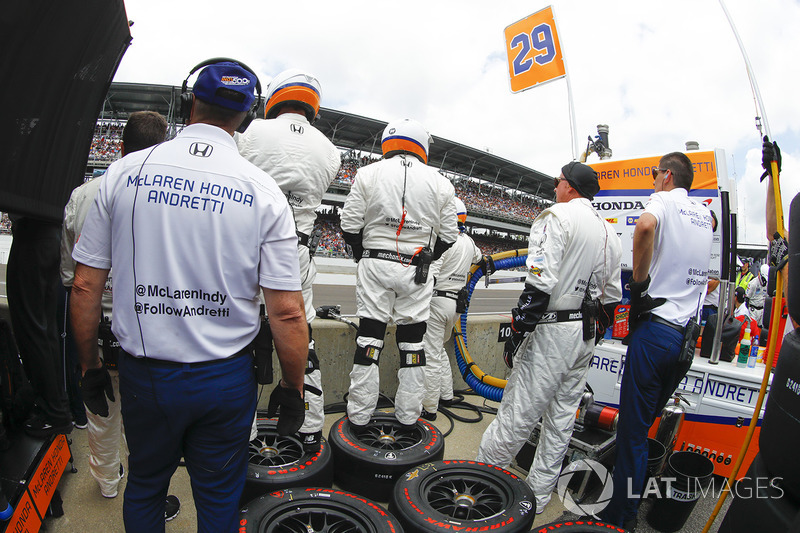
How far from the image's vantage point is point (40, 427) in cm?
228

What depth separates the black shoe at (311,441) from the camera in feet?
8.71

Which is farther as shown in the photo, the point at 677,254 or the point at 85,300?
the point at 677,254

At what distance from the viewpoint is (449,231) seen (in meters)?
3.42

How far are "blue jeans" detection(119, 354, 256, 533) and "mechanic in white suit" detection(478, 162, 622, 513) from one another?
1.80m

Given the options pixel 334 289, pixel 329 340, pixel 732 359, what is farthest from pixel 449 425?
pixel 334 289

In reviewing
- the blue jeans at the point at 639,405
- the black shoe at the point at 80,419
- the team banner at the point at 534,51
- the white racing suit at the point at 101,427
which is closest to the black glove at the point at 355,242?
the white racing suit at the point at 101,427

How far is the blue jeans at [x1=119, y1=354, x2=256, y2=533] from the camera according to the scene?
4.83 feet

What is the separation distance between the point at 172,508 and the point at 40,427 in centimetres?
78

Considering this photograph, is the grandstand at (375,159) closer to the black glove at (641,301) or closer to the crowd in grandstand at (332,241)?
the crowd in grandstand at (332,241)

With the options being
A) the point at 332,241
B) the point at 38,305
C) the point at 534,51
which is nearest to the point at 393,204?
the point at 38,305

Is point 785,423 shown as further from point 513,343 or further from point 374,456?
point 374,456

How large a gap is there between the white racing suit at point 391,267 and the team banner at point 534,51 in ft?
11.0

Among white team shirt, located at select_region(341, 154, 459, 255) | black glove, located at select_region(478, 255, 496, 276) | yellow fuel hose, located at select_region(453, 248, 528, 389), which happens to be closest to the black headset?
white team shirt, located at select_region(341, 154, 459, 255)

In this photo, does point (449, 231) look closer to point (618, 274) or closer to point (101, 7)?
point (618, 274)
